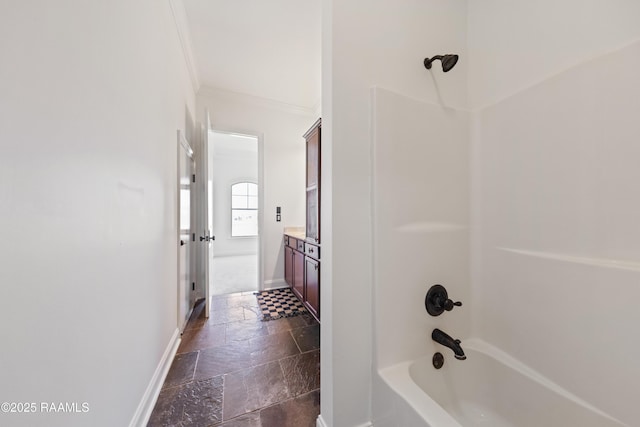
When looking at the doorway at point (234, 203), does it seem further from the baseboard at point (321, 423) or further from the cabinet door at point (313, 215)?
the baseboard at point (321, 423)

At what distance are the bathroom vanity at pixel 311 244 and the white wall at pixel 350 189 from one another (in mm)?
1046

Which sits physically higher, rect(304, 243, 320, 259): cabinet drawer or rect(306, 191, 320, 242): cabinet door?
rect(306, 191, 320, 242): cabinet door

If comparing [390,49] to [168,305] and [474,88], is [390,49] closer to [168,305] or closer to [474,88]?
[474,88]

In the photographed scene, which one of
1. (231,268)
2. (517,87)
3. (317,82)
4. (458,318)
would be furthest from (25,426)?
(231,268)

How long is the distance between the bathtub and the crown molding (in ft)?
9.78

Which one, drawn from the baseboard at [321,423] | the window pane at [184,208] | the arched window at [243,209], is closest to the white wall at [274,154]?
the window pane at [184,208]

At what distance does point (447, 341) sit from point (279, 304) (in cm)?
208

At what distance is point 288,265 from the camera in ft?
10.8

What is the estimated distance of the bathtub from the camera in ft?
3.01

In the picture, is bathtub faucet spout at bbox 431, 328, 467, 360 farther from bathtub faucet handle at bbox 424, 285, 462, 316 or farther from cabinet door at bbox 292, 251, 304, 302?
cabinet door at bbox 292, 251, 304, 302

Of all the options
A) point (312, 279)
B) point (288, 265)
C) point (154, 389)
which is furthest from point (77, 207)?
point (288, 265)

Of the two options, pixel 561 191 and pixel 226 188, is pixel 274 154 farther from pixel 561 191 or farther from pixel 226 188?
pixel 226 188

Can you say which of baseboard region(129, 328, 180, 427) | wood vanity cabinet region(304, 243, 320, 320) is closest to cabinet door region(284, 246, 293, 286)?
wood vanity cabinet region(304, 243, 320, 320)

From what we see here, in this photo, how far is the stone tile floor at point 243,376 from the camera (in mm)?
1289
